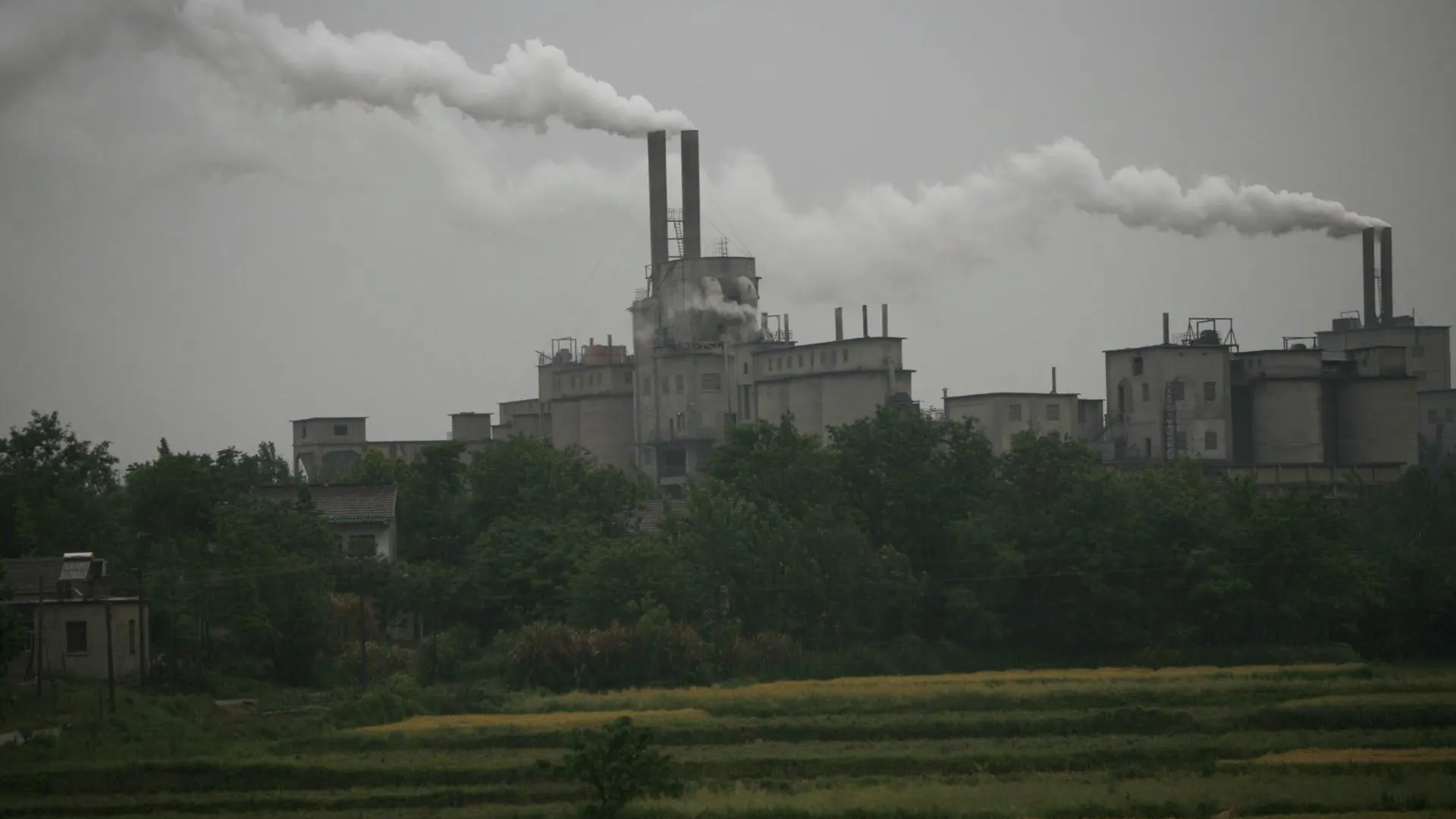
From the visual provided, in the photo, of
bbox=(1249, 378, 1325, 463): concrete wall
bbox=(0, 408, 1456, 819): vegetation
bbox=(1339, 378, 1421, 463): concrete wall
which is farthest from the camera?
bbox=(1339, 378, 1421, 463): concrete wall

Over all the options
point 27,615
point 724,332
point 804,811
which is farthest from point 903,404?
point 804,811

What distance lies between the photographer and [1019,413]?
94.1 m

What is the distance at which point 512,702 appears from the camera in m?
49.3

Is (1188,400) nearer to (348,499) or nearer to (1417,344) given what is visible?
(1417,344)

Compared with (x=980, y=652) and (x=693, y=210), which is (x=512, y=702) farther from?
(x=693, y=210)

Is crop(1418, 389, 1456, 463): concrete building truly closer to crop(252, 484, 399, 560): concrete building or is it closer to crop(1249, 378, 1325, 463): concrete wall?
crop(1249, 378, 1325, 463): concrete wall

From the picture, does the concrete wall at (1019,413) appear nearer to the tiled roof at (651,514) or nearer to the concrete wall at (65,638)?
the tiled roof at (651,514)

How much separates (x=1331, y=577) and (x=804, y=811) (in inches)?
1249

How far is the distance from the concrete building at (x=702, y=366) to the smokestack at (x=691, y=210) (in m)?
0.04

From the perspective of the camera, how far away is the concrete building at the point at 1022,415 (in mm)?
93812

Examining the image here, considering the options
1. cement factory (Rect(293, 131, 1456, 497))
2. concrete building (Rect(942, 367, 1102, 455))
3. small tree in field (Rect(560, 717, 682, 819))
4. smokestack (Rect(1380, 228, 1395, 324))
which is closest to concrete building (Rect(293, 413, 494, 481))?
cement factory (Rect(293, 131, 1456, 497))

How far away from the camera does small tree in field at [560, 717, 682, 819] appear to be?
1329 inches

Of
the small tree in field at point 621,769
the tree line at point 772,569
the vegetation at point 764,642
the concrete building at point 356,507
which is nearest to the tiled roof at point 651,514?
the vegetation at point 764,642

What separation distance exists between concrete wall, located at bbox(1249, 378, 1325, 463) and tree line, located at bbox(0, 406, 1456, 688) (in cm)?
2078
